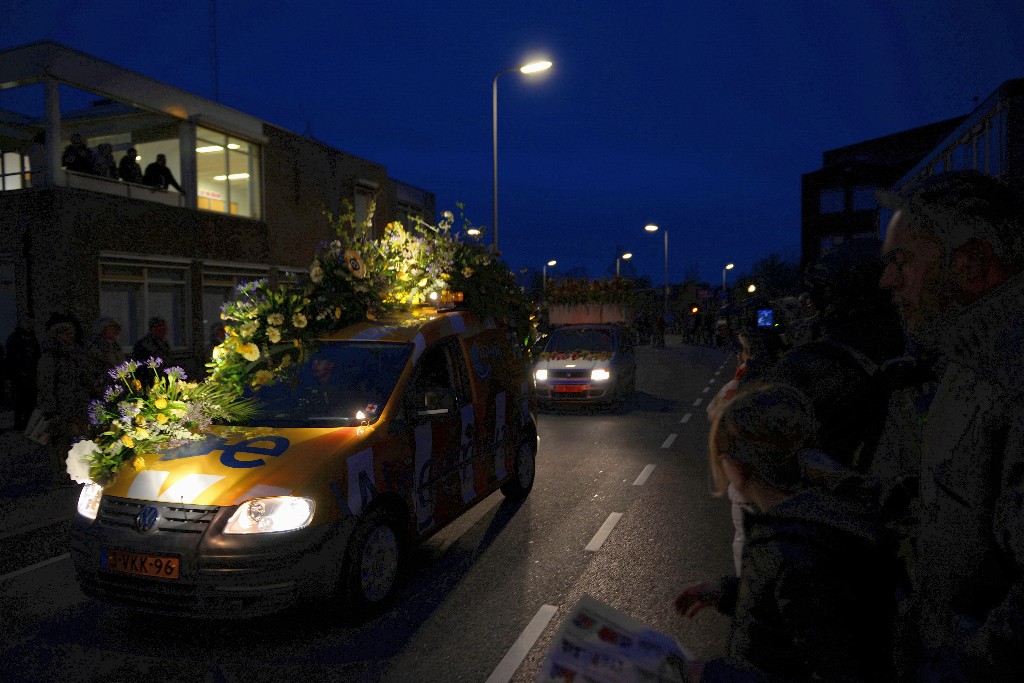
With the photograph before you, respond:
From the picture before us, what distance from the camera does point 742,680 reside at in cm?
152

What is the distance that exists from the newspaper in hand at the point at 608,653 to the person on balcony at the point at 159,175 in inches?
799

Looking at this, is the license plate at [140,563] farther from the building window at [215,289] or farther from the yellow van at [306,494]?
the building window at [215,289]

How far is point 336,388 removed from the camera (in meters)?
5.60

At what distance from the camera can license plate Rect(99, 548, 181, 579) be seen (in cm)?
425

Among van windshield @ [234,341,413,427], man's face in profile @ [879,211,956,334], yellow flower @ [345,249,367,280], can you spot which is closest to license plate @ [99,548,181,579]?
van windshield @ [234,341,413,427]

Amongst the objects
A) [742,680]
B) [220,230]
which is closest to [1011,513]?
[742,680]

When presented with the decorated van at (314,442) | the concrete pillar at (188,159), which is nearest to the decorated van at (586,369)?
the decorated van at (314,442)

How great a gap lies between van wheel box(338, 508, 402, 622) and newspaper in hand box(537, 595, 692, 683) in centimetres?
333

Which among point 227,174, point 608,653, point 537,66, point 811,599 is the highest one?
point 537,66

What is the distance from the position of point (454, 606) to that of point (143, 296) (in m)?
16.4

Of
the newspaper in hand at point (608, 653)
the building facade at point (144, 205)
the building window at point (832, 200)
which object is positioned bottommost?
the newspaper in hand at point (608, 653)

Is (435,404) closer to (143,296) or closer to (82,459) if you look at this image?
(82,459)

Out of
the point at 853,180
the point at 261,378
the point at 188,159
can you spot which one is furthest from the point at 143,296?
the point at 853,180

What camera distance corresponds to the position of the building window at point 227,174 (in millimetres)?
21125
